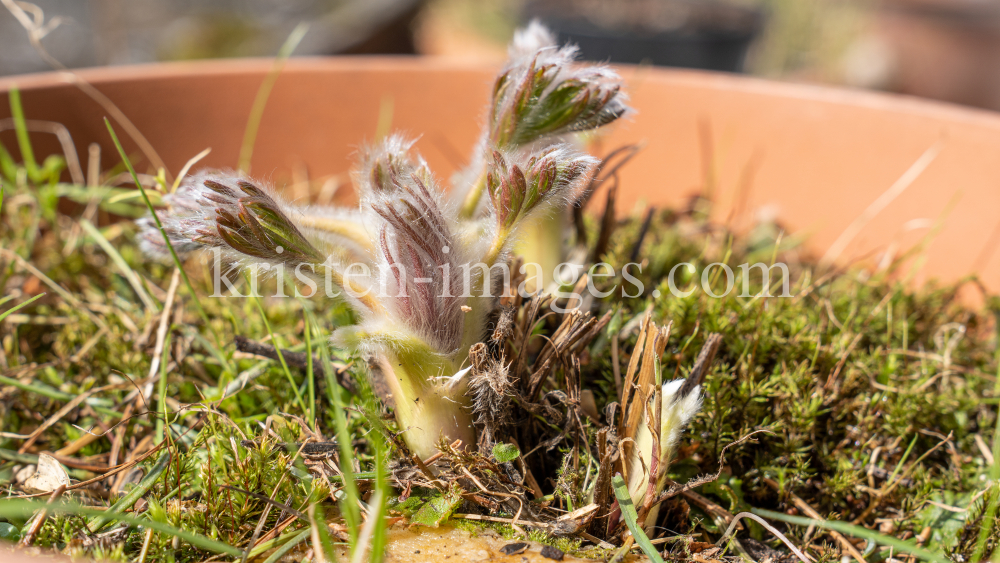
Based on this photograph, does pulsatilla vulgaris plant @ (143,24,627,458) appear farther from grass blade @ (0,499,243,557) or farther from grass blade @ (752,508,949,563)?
grass blade @ (752,508,949,563)

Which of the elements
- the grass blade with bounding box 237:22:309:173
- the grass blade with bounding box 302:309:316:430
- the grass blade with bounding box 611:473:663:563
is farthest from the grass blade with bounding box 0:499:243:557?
the grass blade with bounding box 237:22:309:173

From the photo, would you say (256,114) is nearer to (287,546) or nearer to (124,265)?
(124,265)

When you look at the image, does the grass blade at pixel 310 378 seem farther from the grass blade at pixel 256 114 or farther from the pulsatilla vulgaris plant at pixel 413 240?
the grass blade at pixel 256 114

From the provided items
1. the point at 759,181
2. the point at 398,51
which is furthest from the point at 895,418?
the point at 398,51

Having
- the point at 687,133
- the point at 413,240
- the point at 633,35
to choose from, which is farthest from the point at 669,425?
the point at 633,35

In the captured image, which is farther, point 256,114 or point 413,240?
point 256,114

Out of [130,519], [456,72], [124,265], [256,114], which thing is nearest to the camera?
[130,519]

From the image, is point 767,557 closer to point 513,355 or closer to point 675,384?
point 675,384
